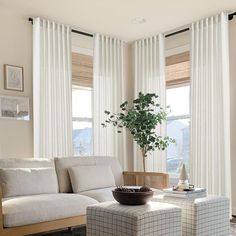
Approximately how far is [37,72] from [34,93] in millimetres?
282

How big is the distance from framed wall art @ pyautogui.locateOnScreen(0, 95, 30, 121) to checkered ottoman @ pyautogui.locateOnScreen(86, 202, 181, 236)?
6.74 feet

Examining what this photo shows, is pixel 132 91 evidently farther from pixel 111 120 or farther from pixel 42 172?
pixel 42 172

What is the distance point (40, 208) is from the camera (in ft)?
9.62

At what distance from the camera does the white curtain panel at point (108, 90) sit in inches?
202

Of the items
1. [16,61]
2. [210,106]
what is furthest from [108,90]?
[210,106]

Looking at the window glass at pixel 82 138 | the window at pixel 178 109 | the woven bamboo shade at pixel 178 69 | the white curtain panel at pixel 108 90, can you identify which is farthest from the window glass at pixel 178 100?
the window glass at pixel 82 138

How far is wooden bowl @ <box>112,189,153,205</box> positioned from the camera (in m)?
2.56

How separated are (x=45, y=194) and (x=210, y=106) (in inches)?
94.0

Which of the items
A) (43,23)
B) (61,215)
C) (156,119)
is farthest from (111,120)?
(61,215)

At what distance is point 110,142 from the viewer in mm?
5230

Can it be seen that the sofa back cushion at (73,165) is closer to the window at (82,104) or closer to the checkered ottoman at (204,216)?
the window at (82,104)

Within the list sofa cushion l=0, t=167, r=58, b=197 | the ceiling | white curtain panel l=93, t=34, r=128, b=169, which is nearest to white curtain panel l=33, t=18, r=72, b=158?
the ceiling

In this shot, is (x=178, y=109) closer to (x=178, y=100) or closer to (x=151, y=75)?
(x=178, y=100)

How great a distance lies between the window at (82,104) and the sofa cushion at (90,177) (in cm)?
105
